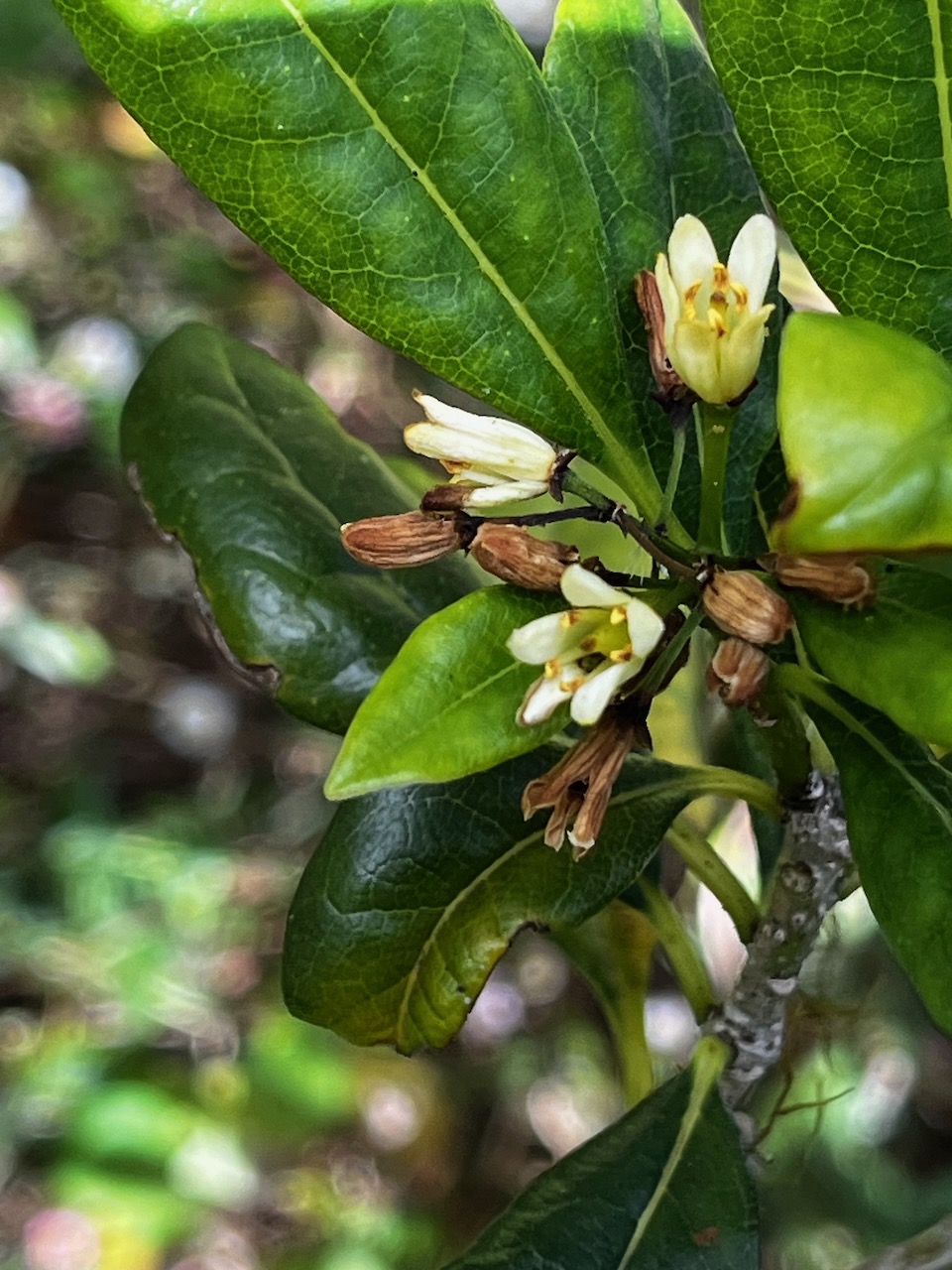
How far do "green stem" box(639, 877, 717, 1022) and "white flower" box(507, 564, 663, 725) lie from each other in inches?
15.2

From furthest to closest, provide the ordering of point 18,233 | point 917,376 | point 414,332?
1. point 18,233
2. point 414,332
3. point 917,376


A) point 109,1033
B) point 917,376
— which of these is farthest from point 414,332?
point 109,1033

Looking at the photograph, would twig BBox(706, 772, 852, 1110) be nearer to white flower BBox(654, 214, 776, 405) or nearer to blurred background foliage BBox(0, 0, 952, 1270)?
white flower BBox(654, 214, 776, 405)

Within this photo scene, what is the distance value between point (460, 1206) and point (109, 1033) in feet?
2.01

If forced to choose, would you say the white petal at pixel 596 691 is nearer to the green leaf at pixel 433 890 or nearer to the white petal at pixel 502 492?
the white petal at pixel 502 492

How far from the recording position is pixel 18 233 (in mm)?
2008

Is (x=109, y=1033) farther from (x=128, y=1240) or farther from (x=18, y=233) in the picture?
(x=18, y=233)

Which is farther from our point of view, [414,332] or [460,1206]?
[460,1206]

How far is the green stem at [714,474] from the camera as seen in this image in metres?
0.42

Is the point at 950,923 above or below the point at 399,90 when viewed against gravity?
below

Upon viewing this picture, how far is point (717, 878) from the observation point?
2.20ft

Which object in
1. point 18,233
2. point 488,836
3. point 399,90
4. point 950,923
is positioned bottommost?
point 18,233

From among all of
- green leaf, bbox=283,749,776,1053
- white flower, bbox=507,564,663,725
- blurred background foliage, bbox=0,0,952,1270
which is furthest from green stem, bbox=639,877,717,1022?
blurred background foliage, bbox=0,0,952,1270

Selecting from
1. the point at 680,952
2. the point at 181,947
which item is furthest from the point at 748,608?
the point at 181,947
